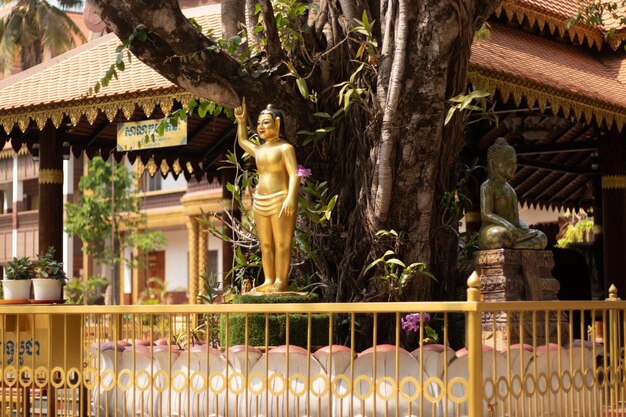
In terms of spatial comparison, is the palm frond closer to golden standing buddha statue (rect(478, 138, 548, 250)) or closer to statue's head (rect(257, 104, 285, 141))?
golden standing buddha statue (rect(478, 138, 548, 250))

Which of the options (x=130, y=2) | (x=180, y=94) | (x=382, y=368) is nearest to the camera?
(x=382, y=368)

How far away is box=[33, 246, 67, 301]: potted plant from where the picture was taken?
1043 centimetres

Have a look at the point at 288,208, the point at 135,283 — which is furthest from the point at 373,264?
the point at 135,283

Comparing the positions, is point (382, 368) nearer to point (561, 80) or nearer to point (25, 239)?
point (561, 80)

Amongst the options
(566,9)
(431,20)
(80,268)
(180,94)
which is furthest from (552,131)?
(80,268)

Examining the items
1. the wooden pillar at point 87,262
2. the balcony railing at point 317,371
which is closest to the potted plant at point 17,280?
the balcony railing at point 317,371

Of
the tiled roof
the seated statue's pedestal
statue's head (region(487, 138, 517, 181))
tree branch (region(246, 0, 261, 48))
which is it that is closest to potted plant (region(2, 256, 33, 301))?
tree branch (region(246, 0, 261, 48))

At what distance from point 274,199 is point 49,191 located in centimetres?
635

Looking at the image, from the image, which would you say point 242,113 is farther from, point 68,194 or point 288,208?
point 68,194

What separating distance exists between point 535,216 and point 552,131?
16669 mm

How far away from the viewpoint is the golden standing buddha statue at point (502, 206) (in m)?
9.74

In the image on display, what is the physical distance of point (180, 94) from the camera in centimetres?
1182

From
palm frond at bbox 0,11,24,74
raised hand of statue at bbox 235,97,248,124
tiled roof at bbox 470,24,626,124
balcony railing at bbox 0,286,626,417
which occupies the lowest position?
balcony railing at bbox 0,286,626,417

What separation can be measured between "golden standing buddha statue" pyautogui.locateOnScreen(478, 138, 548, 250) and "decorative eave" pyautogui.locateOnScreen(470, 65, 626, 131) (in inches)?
33.8
